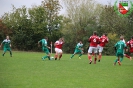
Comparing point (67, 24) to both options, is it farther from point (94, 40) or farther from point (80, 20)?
point (94, 40)

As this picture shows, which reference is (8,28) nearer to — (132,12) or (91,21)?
(91,21)

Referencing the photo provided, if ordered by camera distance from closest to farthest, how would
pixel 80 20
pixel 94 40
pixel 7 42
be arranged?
pixel 94 40 < pixel 7 42 < pixel 80 20

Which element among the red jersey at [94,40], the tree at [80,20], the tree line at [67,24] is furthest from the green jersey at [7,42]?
the tree at [80,20]

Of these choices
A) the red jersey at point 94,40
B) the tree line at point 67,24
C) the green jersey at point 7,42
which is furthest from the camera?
the tree line at point 67,24

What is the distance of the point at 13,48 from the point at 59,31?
34.4 feet

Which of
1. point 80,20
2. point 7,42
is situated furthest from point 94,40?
point 80,20

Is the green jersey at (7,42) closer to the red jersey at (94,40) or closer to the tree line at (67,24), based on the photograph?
the red jersey at (94,40)

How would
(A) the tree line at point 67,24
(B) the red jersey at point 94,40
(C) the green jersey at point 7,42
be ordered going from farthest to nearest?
(A) the tree line at point 67,24, (C) the green jersey at point 7,42, (B) the red jersey at point 94,40

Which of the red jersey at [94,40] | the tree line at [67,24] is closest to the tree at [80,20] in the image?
the tree line at [67,24]

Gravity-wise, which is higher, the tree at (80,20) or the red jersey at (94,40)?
the tree at (80,20)

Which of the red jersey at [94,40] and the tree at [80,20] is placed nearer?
the red jersey at [94,40]

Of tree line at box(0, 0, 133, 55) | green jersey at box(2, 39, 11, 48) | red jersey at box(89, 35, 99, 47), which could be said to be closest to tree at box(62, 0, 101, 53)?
tree line at box(0, 0, 133, 55)

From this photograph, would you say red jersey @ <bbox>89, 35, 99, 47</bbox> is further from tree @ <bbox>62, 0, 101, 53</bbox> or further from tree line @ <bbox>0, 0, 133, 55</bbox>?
tree @ <bbox>62, 0, 101, 53</bbox>

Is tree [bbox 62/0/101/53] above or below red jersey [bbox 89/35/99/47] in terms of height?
above
